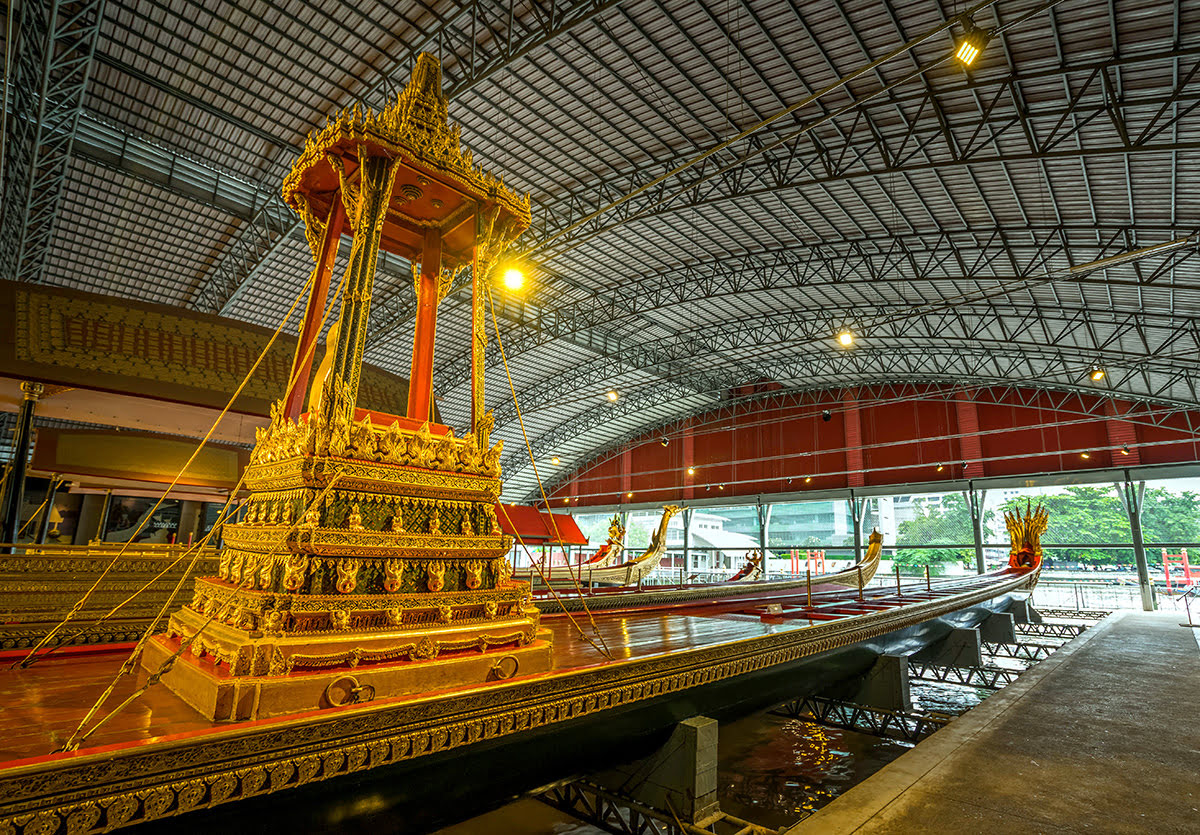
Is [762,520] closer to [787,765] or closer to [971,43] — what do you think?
[787,765]

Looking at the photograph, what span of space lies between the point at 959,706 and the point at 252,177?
1665cm

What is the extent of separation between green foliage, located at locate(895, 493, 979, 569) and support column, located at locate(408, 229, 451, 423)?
1050 inches

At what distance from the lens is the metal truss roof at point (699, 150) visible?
888 cm

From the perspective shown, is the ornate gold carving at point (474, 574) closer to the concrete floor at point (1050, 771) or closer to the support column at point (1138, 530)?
the concrete floor at point (1050, 771)

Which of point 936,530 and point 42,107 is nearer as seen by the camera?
point 42,107

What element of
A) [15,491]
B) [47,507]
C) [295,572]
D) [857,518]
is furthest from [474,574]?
[857,518]

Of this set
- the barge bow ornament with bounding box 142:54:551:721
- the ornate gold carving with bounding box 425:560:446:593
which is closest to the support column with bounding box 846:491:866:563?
the barge bow ornament with bounding box 142:54:551:721

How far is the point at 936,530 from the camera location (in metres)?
27.2

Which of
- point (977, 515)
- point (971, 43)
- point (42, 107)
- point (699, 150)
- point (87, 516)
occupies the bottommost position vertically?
point (87, 516)

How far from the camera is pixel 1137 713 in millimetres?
5238

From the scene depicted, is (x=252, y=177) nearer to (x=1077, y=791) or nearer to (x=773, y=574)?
(x=1077, y=791)

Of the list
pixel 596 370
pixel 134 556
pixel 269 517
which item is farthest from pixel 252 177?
pixel 596 370

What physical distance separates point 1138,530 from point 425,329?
2492 cm

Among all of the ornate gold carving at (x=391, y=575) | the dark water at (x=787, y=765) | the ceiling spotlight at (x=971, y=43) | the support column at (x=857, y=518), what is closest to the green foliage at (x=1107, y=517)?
the support column at (x=857, y=518)
